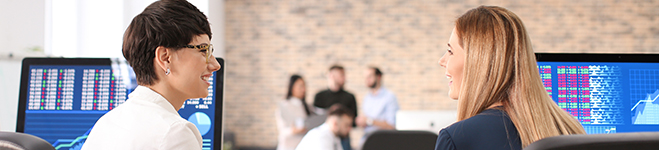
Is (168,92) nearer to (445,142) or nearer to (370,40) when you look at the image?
(445,142)

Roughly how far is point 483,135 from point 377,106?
4.40 meters

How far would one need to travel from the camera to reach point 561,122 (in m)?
0.87

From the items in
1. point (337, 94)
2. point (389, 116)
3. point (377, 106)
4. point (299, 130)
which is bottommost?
point (299, 130)

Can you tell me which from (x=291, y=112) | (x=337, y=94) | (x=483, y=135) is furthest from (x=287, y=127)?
(x=483, y=135)

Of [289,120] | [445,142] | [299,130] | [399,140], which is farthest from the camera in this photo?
[289,120]

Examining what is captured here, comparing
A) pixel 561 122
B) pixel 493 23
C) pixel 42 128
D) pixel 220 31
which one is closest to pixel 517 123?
pixel 561 122

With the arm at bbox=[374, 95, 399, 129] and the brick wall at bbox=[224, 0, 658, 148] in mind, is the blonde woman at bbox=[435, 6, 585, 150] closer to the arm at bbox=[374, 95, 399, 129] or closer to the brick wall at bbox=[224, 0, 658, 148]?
the arm at bbox=[374, 95, 399, 129]

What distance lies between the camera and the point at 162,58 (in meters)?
1.00

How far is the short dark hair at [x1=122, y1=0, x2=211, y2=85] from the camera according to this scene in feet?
3.23

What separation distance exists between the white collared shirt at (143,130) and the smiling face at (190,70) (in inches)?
3.8

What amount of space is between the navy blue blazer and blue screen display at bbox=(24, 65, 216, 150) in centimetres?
88

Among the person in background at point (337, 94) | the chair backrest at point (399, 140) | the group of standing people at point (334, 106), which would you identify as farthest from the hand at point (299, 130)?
the chair backrest at point (399, 140)

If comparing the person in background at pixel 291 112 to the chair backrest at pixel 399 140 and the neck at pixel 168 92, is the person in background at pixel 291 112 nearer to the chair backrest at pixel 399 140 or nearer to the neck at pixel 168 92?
the chair backrest at pixel 399 140

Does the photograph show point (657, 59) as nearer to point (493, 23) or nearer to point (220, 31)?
point (493, 23)
